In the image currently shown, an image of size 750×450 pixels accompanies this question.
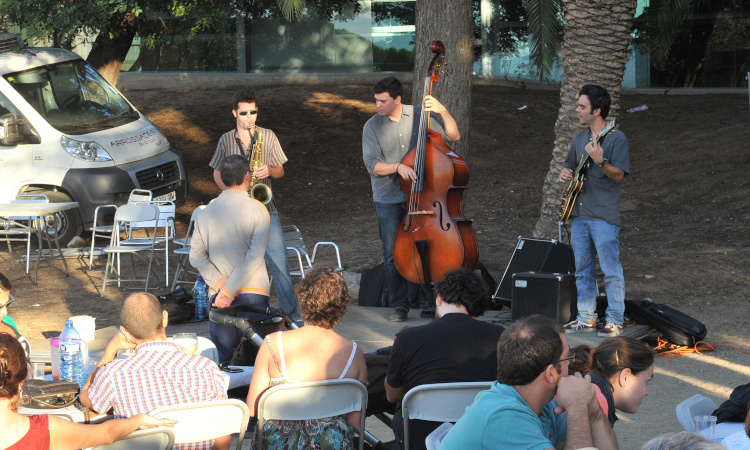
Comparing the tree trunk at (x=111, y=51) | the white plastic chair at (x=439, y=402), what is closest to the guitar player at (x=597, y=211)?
the white plastic chair at (x=439, y=402)

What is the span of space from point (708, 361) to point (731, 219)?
526 cm

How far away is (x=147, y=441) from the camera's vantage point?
3117 millimetres

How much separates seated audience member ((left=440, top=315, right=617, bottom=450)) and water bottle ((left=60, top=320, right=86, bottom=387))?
2.03 m

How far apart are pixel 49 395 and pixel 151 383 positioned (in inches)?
19.9

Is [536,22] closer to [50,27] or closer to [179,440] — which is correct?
[50,27]

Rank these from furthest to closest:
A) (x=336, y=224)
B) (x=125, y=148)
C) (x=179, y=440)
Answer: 1. (x=336, y=224)
2. (x=125, y=148)
3. (x=179, y=440)

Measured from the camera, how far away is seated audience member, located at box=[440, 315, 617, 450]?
2.63 metres

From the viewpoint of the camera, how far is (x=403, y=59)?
1977 centimetres

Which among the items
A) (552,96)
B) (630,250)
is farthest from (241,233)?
(552,96)

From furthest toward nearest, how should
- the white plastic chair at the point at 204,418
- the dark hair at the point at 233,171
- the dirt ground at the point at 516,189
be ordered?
1. the dirt ground at the point at 516,189
2. the dark hair at the point at 233,171
3. the white plastic chair at the point at 204,418

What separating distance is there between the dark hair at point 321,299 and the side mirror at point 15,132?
7.70m

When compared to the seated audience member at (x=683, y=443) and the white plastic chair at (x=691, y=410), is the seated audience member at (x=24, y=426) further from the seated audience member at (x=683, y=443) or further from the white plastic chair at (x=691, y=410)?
the white plastic chair at (x=691, y=410)

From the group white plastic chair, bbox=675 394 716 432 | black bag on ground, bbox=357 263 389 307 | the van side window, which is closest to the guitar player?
black bag on ground, bbox=357 263 389 307

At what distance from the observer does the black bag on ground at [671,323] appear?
20.4ft
